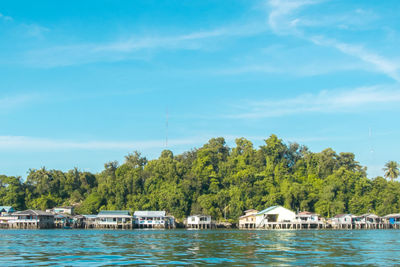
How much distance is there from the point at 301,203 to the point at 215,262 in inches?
3664

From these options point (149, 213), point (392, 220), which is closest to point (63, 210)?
point (149, 213)

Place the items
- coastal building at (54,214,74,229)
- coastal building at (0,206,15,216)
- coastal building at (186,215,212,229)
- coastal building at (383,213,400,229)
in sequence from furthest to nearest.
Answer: coastal building at (0,206,15,216) → coastal building at (383,213,400,229) → coastal building at (54,214,74,229) → coastal building at (186,215,212,229)

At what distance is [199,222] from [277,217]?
18.4 metres

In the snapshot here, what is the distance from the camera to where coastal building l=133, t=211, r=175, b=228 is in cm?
10444

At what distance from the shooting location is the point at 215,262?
925 inches

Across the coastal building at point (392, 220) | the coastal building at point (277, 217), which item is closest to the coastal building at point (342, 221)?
the coastal building at point (392, 220)

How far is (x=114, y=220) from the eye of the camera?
346 ft

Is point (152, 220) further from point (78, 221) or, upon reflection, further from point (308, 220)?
point (308, 220)

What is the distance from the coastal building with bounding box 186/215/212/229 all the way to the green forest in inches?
160

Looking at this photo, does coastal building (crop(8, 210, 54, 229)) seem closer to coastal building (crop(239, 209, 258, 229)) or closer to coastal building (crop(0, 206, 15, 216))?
coastal building (crop(0, 206, 15, 216))

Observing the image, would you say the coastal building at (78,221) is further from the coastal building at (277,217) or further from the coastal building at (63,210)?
the coastal building at (277,217)

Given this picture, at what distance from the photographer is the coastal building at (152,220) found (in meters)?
104

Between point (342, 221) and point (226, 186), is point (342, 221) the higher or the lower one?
the lower one

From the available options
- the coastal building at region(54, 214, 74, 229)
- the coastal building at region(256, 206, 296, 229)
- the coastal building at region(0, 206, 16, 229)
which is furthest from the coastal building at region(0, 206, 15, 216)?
the coastal building at region(256, 206, 296, 229)
